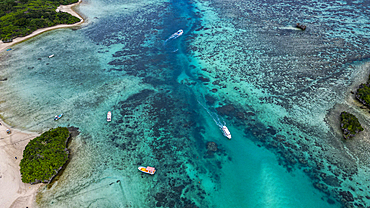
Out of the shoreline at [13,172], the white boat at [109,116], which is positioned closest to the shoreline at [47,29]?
the shoreline at [13,172]

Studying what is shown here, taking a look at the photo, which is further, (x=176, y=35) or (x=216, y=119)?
(x=176, y=35)

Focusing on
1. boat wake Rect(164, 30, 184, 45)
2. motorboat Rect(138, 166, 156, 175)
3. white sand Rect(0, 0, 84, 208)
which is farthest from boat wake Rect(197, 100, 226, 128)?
boat wake Rect(164, 30, 184, 45)

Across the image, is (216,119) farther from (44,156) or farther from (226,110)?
(44,156)

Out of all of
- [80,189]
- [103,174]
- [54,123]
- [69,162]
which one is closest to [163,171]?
[103,174]

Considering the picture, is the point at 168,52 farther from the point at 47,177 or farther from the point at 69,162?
the point at 47,177

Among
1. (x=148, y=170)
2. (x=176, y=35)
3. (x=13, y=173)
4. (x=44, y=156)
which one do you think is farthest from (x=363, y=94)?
(x=13, y=173)
